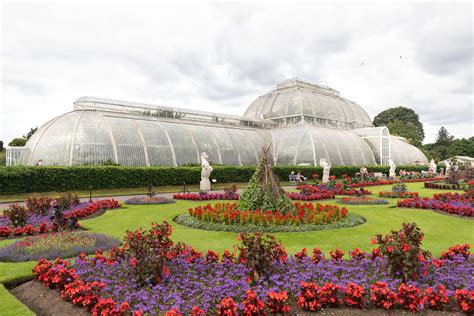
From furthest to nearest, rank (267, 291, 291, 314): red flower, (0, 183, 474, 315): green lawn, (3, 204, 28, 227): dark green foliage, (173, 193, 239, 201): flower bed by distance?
(173, 193, 239, 201): flower bed < (3, 204, 28, 227): dark green foliage < (0, 183, 474, 315): green lawn < (267, 291, 291, 314): red flower

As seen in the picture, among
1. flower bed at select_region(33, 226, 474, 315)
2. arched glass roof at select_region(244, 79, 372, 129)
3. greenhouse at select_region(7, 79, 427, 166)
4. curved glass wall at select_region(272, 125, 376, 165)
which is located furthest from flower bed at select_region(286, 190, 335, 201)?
arched glass roof at select_region(244, 79, 372, 129)

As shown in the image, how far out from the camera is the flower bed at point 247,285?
20.5ft

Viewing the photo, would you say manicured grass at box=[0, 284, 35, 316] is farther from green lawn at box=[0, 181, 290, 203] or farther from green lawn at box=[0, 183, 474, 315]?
green lawn at box=[0, 181, 290, 203]

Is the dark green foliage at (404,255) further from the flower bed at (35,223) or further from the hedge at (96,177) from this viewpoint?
the hedge at (96,177)

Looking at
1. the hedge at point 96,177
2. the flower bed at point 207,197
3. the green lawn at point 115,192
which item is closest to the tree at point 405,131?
the hedge at point 96,177

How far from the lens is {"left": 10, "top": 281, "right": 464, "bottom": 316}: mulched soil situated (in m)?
6.32

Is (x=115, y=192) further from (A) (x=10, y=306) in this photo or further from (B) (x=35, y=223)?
(A) (x=10, y=306)

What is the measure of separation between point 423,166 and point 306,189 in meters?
49.1

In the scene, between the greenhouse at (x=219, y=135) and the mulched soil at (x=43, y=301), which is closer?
the mulched soil at (x=43, y=301)

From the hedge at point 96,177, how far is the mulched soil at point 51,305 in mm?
20930

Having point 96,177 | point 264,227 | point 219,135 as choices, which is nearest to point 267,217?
point 264,227

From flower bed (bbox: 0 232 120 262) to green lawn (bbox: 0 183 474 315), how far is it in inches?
23.5

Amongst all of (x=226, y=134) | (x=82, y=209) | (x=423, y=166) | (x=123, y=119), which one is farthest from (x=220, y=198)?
(x=423, y=166)

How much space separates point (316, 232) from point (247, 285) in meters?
6.85
